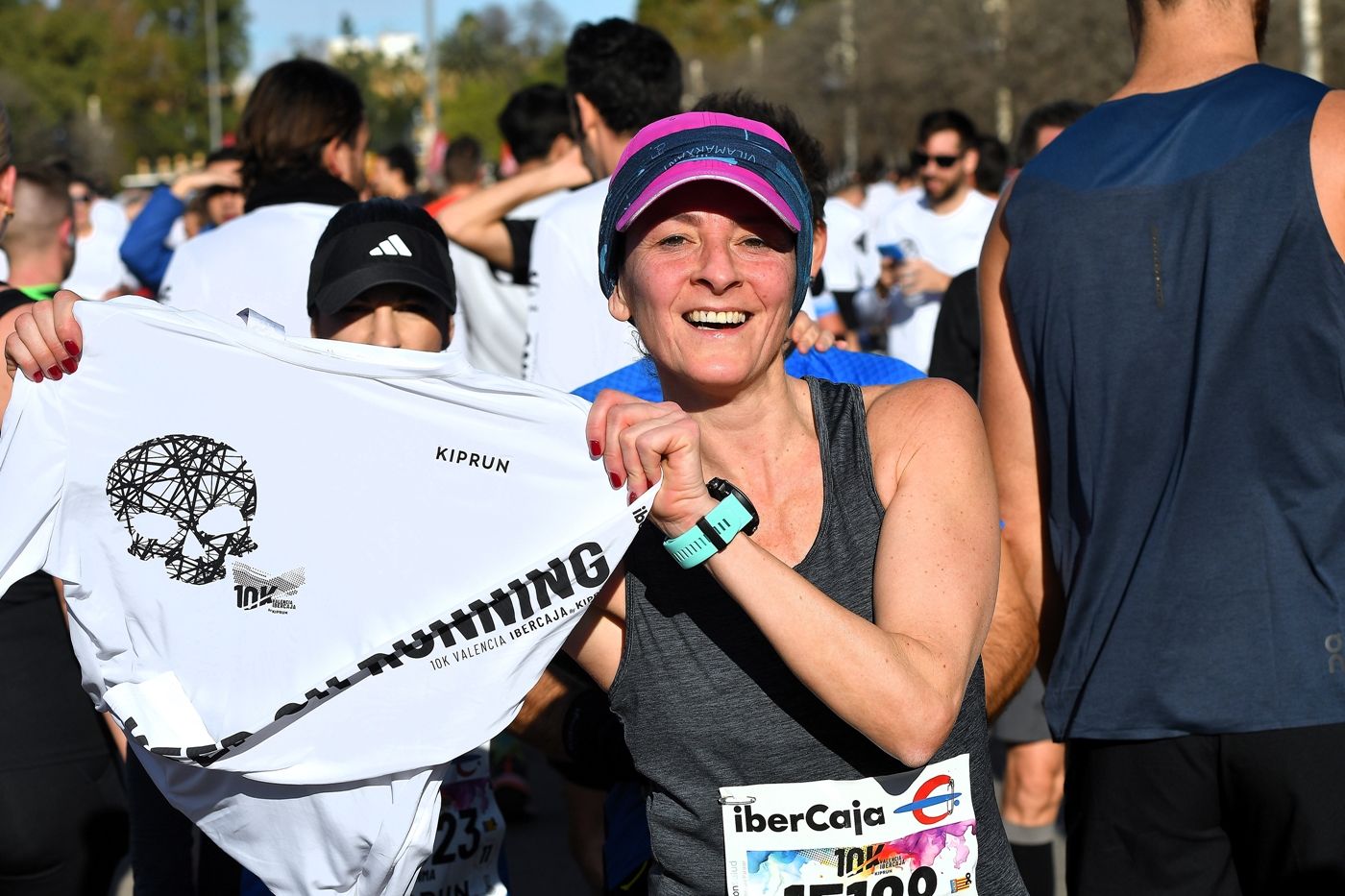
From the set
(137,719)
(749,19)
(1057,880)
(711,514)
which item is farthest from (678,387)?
(749,19)

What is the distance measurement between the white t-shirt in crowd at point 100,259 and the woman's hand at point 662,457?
803cm

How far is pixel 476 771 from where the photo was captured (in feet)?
10.7

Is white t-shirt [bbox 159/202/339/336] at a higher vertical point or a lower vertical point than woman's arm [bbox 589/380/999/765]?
higher

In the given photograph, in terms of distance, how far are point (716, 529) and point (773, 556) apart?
4.7 inches

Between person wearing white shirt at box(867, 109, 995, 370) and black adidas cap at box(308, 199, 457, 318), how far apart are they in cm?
413

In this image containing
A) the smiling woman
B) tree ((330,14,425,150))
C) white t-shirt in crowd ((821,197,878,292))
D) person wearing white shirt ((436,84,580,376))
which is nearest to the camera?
the smiling woman

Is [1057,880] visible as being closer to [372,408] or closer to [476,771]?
[476,771]

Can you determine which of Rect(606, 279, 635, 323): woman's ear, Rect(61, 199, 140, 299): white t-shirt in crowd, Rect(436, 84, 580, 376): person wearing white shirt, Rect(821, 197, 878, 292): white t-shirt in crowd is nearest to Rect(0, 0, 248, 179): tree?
Rect(61, 199, 140, 299): white t-shirt in crowd

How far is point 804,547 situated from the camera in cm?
231

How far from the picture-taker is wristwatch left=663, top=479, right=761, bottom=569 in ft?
6.82

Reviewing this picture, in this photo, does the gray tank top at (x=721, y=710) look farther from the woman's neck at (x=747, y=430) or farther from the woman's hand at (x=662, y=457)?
the woman's hand at (x=662, y=457)

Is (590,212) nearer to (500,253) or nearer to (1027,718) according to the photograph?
(500,253)

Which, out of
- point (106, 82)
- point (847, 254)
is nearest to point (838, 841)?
point (847, 254)

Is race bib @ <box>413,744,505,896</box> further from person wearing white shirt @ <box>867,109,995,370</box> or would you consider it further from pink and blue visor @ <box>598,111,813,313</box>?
person wearing white shirt @ <box>867,109,995,370</box>
